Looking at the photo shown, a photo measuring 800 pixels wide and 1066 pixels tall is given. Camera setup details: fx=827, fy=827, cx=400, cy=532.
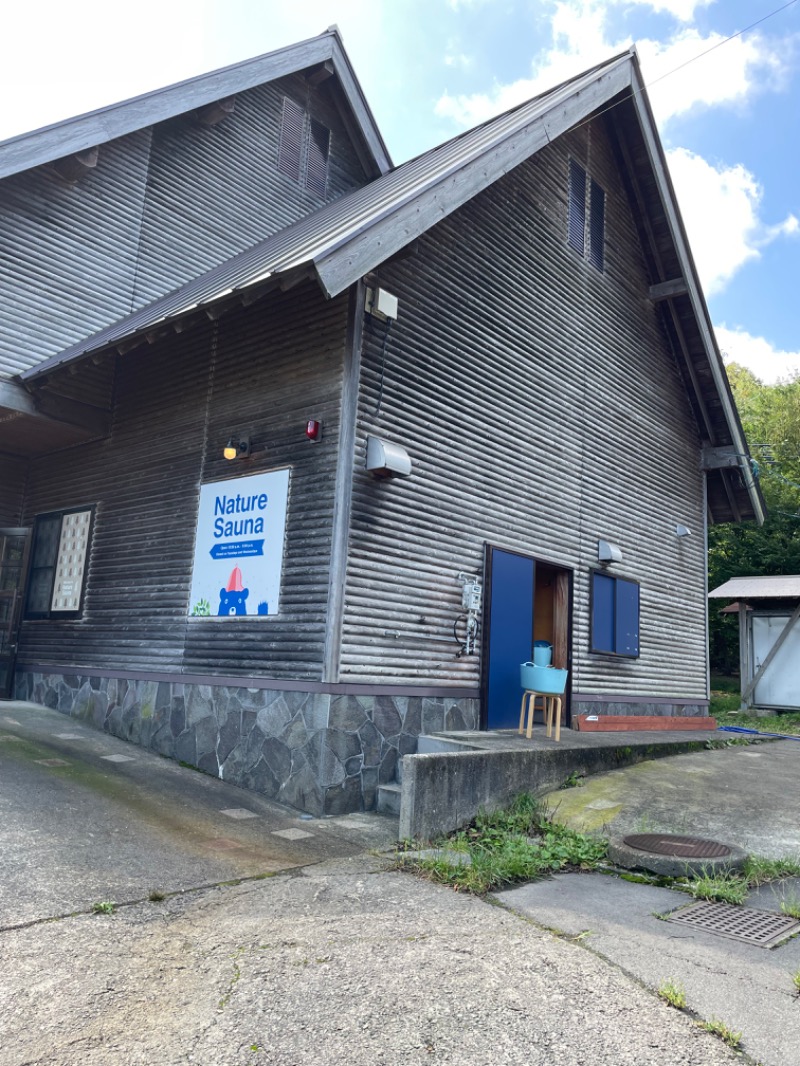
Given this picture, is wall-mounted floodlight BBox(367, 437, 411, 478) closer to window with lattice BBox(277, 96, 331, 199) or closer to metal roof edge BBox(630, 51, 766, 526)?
window with lattice BBox(277, 96, 331, 199)

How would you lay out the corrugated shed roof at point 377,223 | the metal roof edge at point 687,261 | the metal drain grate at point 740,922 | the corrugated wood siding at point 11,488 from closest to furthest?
the metal drain grate at point 740,922, the corrugated shed roof at point 377,223, the corrugated wood siding at point 11,488, the metal roof edge at point 687,261

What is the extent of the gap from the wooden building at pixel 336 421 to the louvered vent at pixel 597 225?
10cm

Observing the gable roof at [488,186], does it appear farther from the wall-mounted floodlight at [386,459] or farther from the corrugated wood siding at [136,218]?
the wall-mounted floodlight at [386,459]

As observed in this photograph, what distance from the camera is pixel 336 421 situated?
8273 mm

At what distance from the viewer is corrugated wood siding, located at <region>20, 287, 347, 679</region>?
8.27 metres

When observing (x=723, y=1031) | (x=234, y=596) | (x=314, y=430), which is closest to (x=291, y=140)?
(x=314, y=430)

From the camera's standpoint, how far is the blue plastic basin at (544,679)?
9242 mm

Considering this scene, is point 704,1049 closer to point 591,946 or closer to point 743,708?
point 591,946

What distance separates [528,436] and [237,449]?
3948 millimetres

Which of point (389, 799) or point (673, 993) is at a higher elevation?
point (389, 799)

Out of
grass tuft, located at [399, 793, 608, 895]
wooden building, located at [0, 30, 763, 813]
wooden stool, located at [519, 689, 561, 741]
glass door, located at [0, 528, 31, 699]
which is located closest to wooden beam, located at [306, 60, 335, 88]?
wooden building, located at [0, 30, 763, 813]

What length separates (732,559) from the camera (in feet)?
98.5

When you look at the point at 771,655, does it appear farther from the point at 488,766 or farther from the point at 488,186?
the point at 488,766

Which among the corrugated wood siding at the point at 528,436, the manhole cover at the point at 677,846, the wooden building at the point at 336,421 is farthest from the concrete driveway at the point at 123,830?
the manhole cover at the point at 677,846
